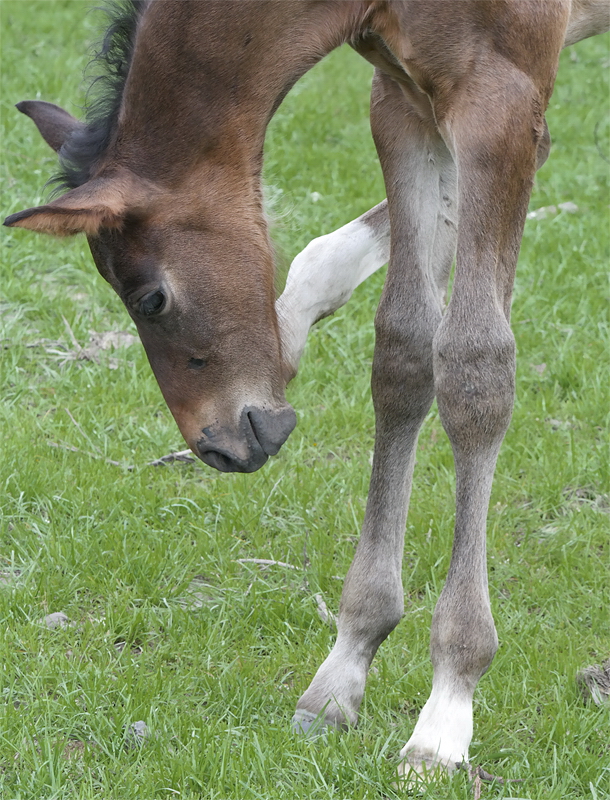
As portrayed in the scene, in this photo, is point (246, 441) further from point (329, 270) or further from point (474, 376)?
point (329, 270)

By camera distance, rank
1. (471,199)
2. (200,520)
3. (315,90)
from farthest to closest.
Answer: (315,90) < (200,520) < (471,199)

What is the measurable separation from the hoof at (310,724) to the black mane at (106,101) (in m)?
1.63

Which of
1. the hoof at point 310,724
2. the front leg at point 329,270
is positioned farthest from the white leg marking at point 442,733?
the front leg at point 329,270

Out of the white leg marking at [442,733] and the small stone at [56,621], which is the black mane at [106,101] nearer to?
the small stone at [56,621]

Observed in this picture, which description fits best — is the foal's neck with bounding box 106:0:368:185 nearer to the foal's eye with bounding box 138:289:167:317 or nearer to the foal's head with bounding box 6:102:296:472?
the foal's head with bounding box 6:102:296:472

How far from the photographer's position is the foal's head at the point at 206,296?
2.77m

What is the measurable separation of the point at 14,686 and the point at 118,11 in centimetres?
199

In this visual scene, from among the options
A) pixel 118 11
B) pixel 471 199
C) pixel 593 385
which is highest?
pixel 118 11

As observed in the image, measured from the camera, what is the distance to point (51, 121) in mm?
3229

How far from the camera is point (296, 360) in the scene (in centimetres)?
320

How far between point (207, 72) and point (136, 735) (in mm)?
1841

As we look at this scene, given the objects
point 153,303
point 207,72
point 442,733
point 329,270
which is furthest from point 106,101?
point 442,733

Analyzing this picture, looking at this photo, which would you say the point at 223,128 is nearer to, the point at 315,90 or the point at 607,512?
the point at 607,512

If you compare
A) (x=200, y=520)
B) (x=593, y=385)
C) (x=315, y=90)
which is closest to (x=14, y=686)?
(x=200, y=520)
